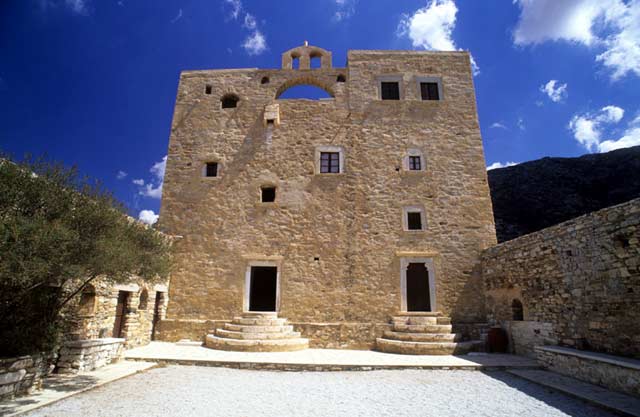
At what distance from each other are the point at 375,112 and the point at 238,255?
8.23 m

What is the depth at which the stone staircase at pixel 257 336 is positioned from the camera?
1042 centimetres

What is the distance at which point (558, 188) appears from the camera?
28.1 m

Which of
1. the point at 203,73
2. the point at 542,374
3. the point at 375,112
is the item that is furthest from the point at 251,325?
the point at 203,73

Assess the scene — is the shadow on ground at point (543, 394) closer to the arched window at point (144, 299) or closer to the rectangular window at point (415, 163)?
the rectangular window at point (415, 163)

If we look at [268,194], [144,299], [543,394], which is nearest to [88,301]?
[144,299]

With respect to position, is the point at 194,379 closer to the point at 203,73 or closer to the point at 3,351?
the point at 3,351

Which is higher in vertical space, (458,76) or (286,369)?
(458,76)

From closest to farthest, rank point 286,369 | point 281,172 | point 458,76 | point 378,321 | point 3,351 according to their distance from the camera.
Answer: point 3,351, point 286,369, point 378,321, point 281,172, point 458,76

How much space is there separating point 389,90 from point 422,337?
10.2 meters

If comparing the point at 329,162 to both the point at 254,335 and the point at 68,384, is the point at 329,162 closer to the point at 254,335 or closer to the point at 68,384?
the point at 254,335

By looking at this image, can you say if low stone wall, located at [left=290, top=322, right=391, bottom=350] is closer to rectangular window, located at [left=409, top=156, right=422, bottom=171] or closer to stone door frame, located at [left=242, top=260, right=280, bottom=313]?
stone door frame, located at [left=242, top=260, right=280, bottom=313]

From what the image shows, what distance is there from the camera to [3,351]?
5719 millimetres

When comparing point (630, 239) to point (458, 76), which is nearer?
point (630, 239)

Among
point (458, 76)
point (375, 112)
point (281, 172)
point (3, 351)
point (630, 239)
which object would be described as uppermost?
point (458, 76)
